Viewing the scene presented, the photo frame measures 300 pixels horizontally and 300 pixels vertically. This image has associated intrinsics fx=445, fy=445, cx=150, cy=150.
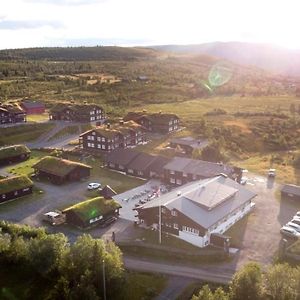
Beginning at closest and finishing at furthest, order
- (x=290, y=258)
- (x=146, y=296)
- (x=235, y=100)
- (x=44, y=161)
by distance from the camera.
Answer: (x=146, y=296) → (x=290, y=258) → (x=44, y=161) → (x=235, y=100)

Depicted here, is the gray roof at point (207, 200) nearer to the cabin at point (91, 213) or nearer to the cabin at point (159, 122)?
the cabin at point (91, 213)

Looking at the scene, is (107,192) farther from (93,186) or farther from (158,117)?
(158,117)

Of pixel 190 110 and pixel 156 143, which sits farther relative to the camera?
pixel 190 110

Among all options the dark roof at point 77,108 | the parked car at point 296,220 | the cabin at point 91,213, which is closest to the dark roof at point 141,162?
the cabin at point 91,213

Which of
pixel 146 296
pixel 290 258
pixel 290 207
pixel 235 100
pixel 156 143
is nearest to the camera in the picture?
pixel 146 296

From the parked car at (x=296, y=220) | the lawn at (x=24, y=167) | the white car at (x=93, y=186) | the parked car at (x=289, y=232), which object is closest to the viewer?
the parked car at (x=289, y=232)

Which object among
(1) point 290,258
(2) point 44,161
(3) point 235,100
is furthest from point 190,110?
(1) point 290,258

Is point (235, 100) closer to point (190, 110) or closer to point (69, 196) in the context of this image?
point (190, 110)
